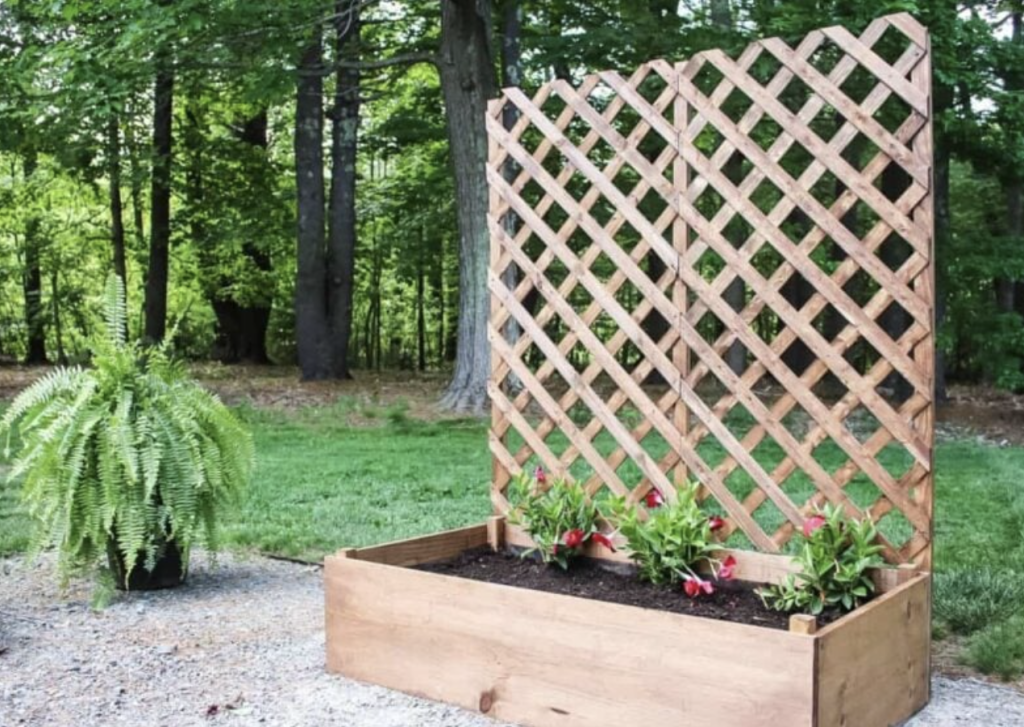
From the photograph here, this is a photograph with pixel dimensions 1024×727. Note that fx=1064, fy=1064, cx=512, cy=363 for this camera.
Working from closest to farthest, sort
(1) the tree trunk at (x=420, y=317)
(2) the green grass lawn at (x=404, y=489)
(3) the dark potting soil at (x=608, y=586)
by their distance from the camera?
(3) the dark potting soil at (x=608, y=586) < (2) the green grass lawn at (x=404, y=489) < (1) the tree trunk at (x=420, y=317)

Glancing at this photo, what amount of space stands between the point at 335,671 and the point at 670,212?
5.34ft

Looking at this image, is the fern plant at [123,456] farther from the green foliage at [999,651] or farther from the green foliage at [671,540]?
the green foliage at [999,651]

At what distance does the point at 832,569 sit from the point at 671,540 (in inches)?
18.1

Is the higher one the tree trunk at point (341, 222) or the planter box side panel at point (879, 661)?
the tree trunk at point (341, 222)

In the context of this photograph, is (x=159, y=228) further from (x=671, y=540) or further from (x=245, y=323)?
(x=671, y=540)

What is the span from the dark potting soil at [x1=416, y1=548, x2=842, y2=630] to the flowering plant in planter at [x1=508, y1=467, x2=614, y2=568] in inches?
2.5

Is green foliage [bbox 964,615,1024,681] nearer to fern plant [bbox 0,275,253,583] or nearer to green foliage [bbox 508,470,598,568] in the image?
green foliage [bbox 508,470,598,568]

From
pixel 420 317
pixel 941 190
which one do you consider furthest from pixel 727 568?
pixel 420 317

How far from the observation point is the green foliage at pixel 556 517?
10.4 ft

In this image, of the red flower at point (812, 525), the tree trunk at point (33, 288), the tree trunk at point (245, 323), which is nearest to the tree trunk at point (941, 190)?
the red flower at point (812, 525)

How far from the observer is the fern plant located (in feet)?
11.5

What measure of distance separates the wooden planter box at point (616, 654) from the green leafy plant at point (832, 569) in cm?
11

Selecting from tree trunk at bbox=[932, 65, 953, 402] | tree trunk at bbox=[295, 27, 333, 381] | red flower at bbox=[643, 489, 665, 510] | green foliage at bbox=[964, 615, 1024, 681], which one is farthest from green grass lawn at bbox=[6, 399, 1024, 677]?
tree trunk at bbox=[295, 27, 333, 381]

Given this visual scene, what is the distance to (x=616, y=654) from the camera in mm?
2451
